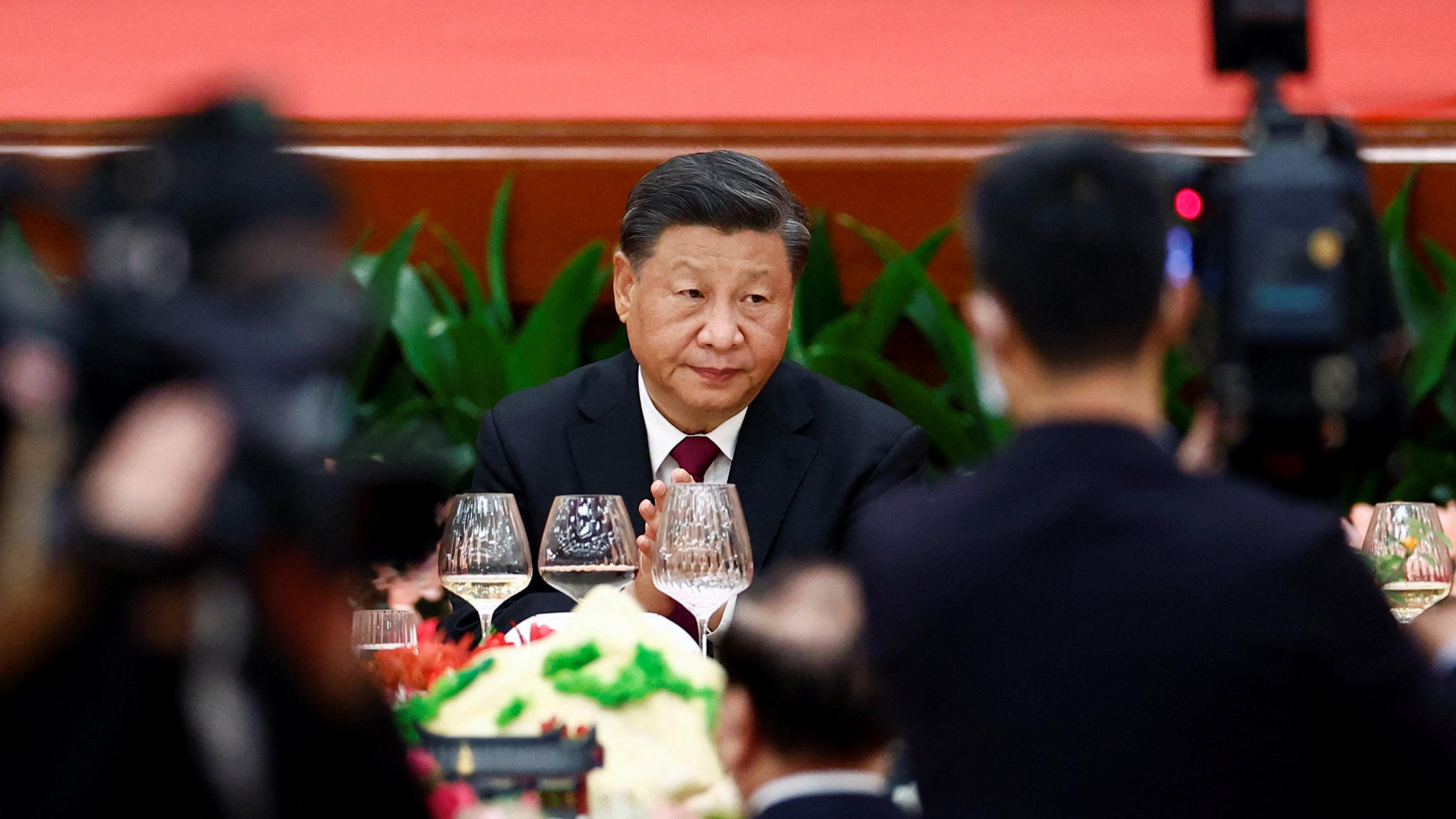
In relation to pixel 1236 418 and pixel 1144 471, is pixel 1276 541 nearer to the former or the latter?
pixel 1144 471

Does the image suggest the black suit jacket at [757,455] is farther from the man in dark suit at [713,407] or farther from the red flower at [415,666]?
the red flower at [415,666]

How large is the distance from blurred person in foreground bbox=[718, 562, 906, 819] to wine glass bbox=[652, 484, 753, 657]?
511 mm

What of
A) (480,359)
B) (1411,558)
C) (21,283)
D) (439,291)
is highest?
(21,283)

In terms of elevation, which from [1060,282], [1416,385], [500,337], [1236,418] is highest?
[1060,282]

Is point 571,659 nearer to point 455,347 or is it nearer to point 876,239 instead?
point 455,347

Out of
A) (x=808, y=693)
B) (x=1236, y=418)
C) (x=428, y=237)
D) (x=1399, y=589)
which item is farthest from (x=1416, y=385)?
(x=808, y=693)

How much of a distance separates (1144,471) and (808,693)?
0.23 metres

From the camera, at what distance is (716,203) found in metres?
2.11

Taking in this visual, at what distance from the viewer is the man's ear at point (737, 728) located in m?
0.96

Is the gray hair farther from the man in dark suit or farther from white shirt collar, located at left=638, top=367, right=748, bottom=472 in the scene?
white shirt collar, located at left=638, top=367, right=748, bottom=472

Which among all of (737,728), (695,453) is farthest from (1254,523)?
(695,453)

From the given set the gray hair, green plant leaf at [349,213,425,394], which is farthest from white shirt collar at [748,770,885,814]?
green plant leaf at [349,213,425,394]

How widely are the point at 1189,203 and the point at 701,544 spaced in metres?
0.61

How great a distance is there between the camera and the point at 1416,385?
311 centimetres
